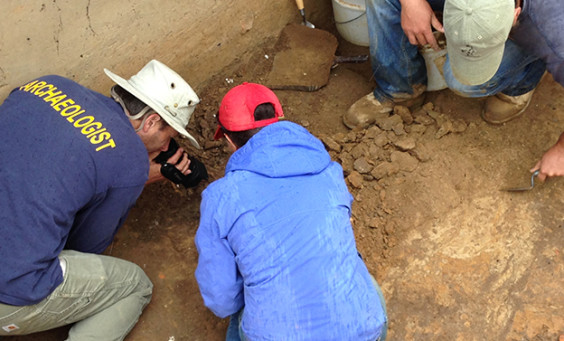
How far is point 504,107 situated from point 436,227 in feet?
2.53

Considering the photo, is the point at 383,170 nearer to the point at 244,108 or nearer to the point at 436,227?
the point at 436,227

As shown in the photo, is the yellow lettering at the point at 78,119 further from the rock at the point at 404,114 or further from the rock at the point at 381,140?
the rock at the point at 404,114

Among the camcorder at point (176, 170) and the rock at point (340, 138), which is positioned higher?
the camcorder at point (176, 170)

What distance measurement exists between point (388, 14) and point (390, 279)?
51.6 inches

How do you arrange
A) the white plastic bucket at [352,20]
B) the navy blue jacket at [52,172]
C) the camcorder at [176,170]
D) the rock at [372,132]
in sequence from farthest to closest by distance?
1. the white plastic bucket at [352,20]
2. the rock at [372,132]
3. the camcorder at [176,170]
4. the navy blue jacket at [52,172]

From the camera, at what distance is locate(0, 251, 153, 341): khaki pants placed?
2041 millimetres

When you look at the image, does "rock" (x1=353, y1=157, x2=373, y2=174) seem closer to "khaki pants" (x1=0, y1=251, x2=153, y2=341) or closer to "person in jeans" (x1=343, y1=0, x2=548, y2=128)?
"person in jeans" (x1=343, y1=0, x2=548, y2=128)

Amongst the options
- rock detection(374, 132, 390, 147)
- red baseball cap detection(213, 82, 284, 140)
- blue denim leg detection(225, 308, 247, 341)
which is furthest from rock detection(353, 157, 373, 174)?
blue denim leg detection(225, 308, 247, 341)

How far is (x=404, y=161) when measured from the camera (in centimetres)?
279

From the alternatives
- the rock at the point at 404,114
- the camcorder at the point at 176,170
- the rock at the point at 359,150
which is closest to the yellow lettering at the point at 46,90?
the camcorder at the point at 176,170

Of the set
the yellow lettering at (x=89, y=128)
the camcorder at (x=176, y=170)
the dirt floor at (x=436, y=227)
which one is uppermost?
the yellow lettering at (x=89, y=128)

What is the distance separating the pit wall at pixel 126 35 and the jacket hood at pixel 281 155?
119cm

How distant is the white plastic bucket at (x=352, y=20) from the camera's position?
125 inches

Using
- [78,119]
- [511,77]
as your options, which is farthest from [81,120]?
[511,77]
